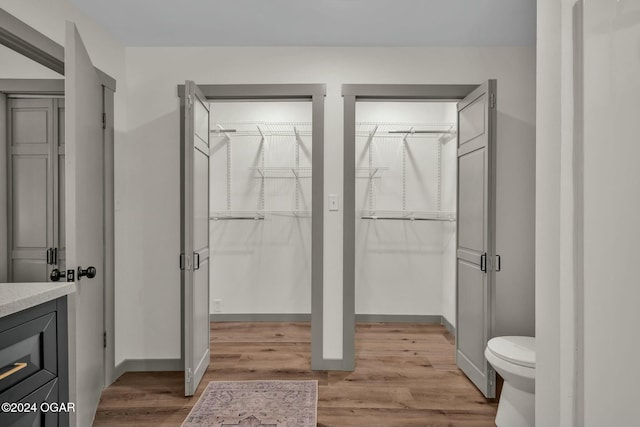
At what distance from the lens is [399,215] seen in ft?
13.4

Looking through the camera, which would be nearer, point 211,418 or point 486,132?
point 211,418

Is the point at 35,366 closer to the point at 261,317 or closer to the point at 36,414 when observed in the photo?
the point at 36,414

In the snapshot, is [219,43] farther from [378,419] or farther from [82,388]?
[378,419]

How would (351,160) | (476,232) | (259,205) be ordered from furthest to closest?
(259,205) < (351,160) < (476,232)

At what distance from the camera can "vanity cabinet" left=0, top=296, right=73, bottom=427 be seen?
114cm

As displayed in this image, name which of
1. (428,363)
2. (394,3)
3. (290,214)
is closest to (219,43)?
(394,3)

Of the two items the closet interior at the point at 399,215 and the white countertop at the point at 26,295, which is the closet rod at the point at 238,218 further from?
the white countertop at the point at 26,295

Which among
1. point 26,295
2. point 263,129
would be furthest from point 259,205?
point 26,295

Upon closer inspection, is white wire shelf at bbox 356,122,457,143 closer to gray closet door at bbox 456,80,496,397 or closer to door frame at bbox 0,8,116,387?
gray closet door at bbox 456,80,496,397

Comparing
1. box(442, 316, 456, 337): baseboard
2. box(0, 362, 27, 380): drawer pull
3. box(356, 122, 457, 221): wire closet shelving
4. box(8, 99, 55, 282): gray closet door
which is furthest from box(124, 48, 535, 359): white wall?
box(0, 362, 27, 380): drawer pull

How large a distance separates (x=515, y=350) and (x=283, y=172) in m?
2.77

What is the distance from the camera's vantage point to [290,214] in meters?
4.12

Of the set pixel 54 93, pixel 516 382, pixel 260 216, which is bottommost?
pixel 516 382

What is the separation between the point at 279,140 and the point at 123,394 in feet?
8.88
